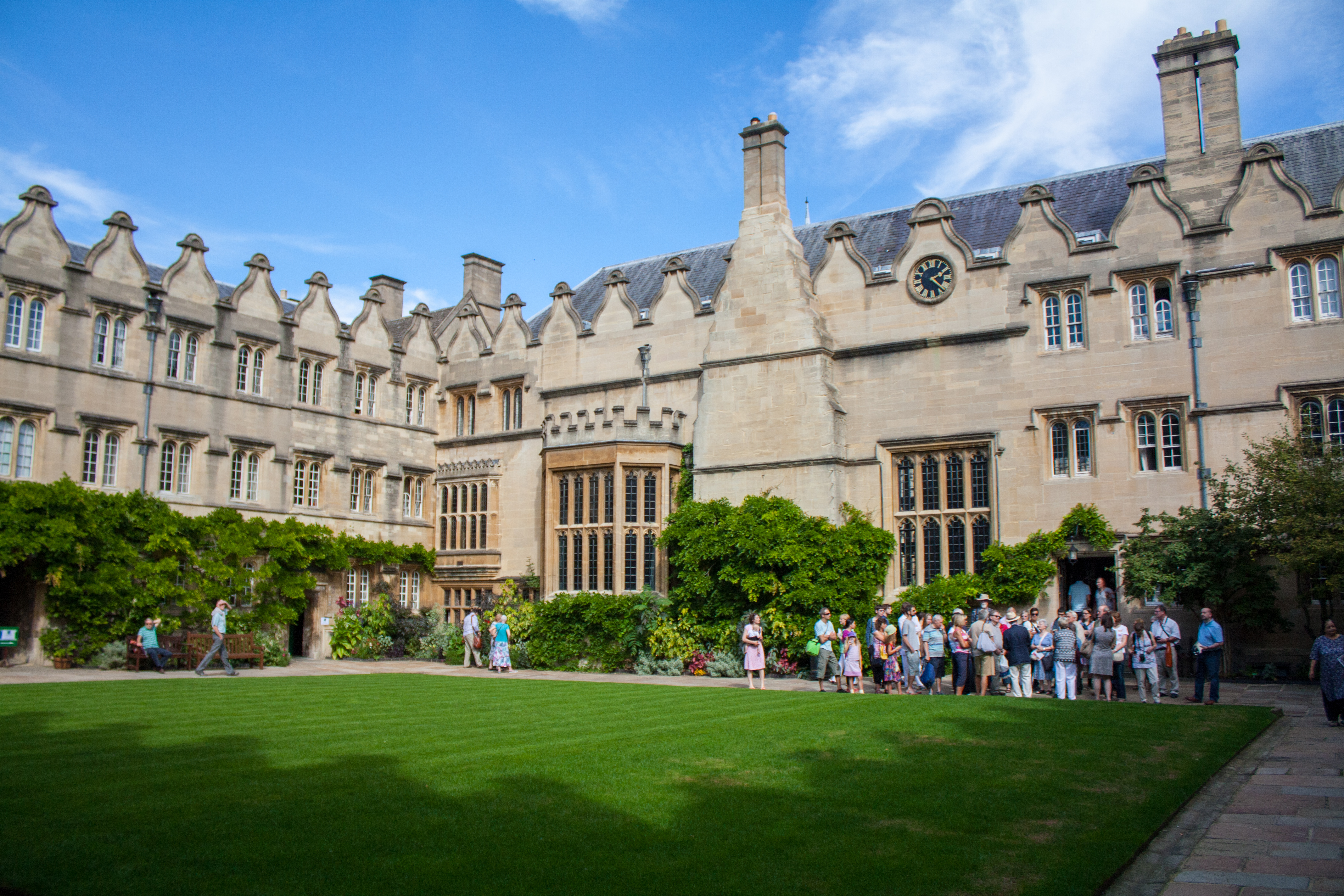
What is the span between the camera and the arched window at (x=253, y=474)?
28.0 meters

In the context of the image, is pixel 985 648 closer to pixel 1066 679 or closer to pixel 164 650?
pixel 1066 679

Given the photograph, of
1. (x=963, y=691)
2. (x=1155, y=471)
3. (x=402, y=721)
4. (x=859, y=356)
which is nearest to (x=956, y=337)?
(x=859, y=356)

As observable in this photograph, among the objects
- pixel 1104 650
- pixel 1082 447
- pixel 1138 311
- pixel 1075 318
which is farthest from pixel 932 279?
pixel 1104 650

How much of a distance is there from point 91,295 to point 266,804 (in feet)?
69.5

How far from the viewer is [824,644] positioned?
1970 cm

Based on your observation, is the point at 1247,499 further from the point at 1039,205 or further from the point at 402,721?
the point at 402,721

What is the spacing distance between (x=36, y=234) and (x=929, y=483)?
69.4ft

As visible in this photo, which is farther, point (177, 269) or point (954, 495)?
point (177, 269)

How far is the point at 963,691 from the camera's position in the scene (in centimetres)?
1830

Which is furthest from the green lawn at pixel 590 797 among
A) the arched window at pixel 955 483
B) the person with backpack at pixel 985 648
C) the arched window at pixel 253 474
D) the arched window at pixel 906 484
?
the arched window at pixel 253 474

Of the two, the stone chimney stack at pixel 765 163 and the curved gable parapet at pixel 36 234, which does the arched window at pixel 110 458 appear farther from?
the stone chimney stack at pixel 765 163

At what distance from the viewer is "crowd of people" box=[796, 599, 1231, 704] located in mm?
16766

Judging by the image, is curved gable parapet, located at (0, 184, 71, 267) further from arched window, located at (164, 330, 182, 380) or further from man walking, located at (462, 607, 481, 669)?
man walking, located at (462, 607, 481, 669)

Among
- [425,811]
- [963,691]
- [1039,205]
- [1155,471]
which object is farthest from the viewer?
[1039,205]
